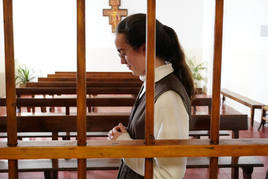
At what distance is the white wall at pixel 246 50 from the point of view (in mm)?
5398

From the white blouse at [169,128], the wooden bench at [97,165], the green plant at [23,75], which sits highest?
the white blouse at [169,128]

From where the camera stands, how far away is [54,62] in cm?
968

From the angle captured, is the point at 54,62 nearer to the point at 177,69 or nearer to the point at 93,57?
the point at 93,57

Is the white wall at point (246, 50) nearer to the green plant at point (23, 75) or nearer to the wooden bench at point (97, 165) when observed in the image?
the wooden bench at point (97, 165)

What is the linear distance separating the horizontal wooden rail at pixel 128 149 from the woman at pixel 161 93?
0.79 ft

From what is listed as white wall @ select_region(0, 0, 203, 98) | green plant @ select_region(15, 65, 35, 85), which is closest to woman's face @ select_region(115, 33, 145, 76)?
green plant @ select_region(15, 65, 35, 85)

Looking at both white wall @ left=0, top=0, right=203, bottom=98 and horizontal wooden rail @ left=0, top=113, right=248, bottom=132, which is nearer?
horizontal wooden rail @ left=0, top=113, right=248, bottom=132

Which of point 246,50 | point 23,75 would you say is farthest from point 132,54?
Result: point 23,75

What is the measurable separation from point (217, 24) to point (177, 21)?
9.27 meters

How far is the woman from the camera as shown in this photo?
0.98 meters

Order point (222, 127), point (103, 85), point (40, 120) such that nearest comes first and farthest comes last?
point (40, 120), point (222, 127), point (103, 85)

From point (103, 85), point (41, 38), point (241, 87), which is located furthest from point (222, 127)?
point (41, 38)

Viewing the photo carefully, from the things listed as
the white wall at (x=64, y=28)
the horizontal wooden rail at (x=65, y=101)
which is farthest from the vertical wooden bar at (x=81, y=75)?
the white wall at (x=64, y=28)

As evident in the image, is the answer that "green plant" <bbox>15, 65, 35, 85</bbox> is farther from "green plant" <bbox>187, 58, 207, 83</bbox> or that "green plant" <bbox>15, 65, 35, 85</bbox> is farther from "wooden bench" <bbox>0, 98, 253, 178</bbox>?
"wooden bench" <bbox>0, 98, 253, 178</bbox>
